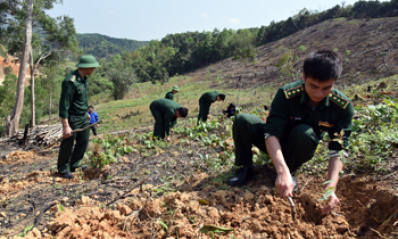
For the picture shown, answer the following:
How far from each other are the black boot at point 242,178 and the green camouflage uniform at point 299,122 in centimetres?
27

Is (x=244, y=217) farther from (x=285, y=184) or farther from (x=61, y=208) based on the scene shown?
(x=61, y=208)

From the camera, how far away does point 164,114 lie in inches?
197

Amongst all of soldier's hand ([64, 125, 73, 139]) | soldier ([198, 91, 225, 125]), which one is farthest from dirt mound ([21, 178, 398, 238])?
soldier ([198, 91, 225, 125])

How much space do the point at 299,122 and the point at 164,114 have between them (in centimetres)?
339

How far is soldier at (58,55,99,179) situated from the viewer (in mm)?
2879

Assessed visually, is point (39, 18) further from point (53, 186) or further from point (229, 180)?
point (229, 180)

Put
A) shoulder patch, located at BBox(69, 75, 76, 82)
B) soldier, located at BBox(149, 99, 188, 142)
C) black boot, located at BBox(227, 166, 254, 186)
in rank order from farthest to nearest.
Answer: soldier, located at BBox(149, 99, 188, 142) → shoulder patch, located at BBox(69, 75, 76, 82) → black boot, located at BBox(227, 166, 254, 186)

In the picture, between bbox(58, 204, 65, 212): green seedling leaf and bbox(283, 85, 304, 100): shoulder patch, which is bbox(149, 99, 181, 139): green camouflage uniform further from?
bbox(283, 85, 304, 100): shoulder patch

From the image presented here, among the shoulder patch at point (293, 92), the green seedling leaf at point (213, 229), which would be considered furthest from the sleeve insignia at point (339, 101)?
the green seedling leaf at point (213, 229)

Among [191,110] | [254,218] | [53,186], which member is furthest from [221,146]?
[191,110]

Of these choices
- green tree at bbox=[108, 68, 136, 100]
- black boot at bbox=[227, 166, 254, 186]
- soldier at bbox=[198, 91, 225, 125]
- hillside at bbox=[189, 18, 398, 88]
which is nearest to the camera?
black boot at bbox=[227, 166, 254, 186]

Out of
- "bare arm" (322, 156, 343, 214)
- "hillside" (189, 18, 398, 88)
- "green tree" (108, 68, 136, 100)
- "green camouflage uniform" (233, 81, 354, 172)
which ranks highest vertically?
"hillside" (189, 18, 398, 88)

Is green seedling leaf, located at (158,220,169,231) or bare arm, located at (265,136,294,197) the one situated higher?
bare arm, located at (265,136,294,197)

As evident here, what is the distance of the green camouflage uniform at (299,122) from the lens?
5.90 ft
